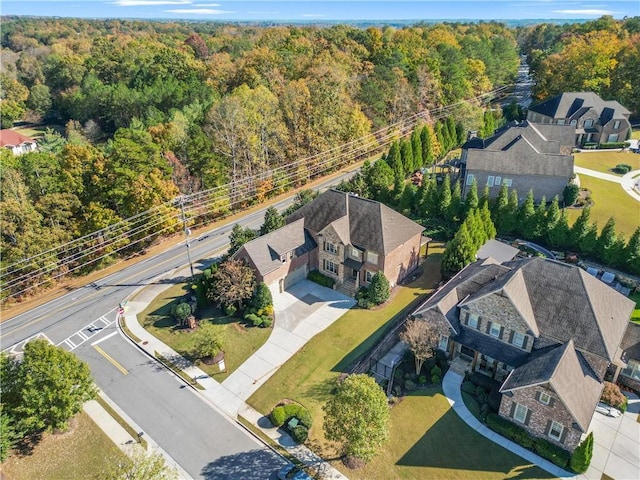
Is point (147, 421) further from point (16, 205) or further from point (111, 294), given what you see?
point (16, 205)

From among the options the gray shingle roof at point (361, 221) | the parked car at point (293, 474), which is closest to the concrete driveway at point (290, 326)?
the gray shingle roof at point (361, 221)

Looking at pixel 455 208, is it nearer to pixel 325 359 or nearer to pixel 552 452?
pixel 325 359

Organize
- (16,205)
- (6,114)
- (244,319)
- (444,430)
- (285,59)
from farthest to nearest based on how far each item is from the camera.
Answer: (6,114) → (285,59) → (16,205) → (244,319) → (444,430)

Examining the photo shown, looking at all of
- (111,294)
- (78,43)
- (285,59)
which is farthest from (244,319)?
(78,43)

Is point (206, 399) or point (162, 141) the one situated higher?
point (162, 141)

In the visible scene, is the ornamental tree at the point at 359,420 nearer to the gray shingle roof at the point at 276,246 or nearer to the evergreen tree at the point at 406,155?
the gray shingle roof at the point at 276,246

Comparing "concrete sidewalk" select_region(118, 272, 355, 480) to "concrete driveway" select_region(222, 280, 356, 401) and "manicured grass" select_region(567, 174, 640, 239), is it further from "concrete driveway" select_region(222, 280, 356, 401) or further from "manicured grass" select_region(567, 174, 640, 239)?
"manicured grass" select_region(567, 174, 640, 239)

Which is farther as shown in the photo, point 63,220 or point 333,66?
point 333,66
